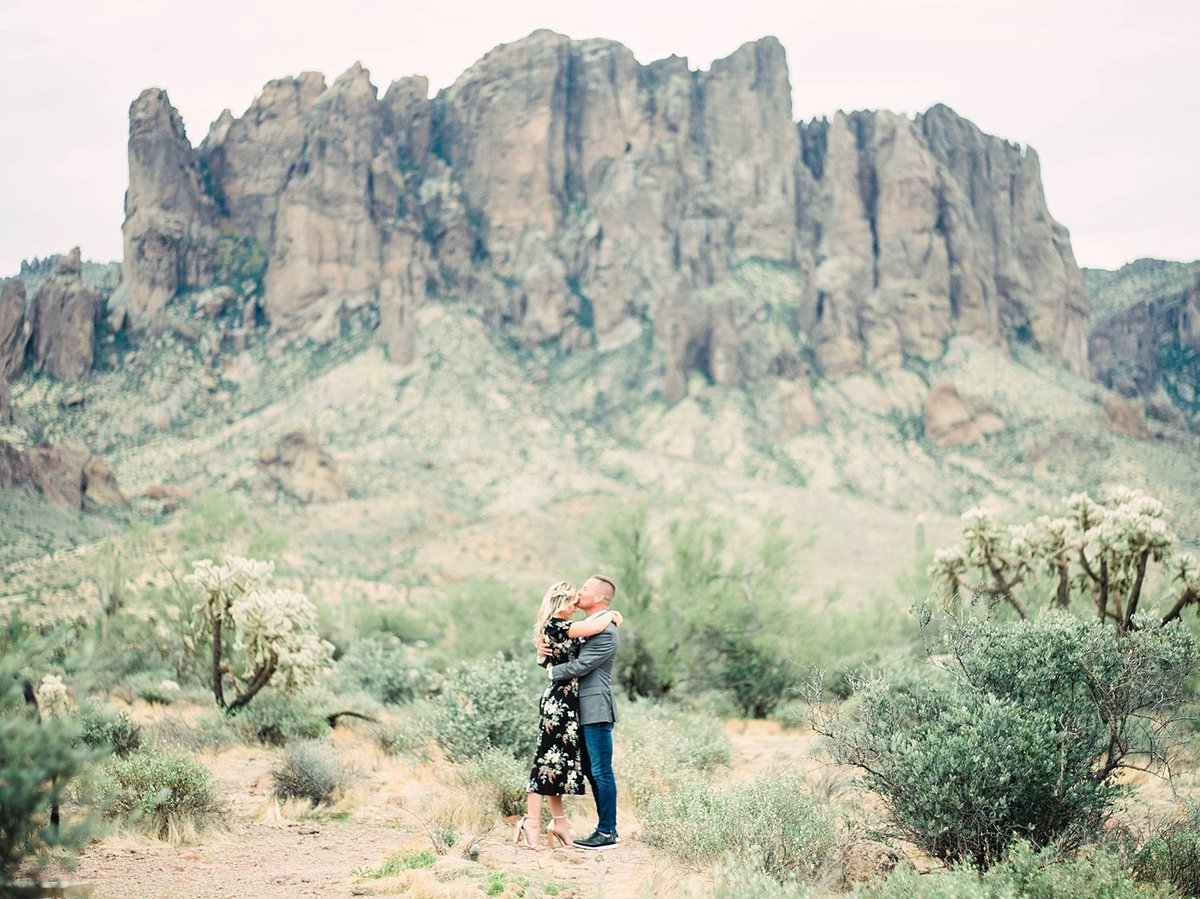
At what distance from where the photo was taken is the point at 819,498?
65938 mm

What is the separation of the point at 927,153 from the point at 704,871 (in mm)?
103170

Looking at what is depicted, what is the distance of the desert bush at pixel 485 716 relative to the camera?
32.4 feet

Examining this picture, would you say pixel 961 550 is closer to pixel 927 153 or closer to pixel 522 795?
pixel 522 795

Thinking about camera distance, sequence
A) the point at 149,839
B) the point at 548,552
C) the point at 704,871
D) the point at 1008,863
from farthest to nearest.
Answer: the point at 548,552
the point at 149,839
the point at 704,871
the point at 1008,863

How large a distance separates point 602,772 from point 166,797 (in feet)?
10.9

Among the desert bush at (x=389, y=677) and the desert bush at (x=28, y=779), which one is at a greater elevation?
the desert bush at (x=28, y=779)

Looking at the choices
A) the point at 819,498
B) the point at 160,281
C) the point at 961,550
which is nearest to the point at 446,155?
the point at 160,281

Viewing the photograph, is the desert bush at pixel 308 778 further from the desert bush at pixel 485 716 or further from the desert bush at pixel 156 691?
the desert bush at pixel 156 691

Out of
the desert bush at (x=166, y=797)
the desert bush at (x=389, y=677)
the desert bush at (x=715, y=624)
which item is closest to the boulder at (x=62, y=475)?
the desert bush at (x=389, y=677)

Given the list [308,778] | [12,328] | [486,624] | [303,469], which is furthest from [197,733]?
[12,328]

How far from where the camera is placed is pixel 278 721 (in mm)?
12188

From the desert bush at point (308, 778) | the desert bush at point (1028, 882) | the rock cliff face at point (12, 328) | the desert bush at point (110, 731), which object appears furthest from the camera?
the rock cliff face at point (12, 328)

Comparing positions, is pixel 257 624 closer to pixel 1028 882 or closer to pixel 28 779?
pixel 28 779

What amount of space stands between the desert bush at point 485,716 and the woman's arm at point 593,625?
9.31 ft
